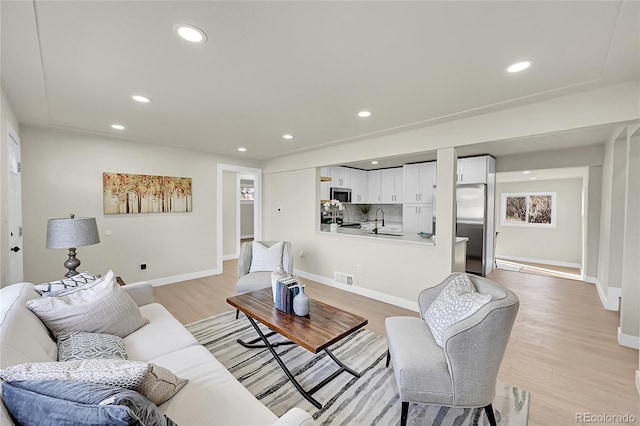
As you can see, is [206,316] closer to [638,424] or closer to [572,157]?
[638,424]

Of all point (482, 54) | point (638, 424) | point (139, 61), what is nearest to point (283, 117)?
point (139, 61)

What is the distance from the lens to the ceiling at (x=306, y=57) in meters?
1.36

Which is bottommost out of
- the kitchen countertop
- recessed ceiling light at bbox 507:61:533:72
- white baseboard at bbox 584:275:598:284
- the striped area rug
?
the striped area rug

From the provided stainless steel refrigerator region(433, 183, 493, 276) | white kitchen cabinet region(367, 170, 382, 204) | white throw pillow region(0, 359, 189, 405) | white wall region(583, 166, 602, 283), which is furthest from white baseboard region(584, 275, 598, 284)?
white throw pillow region(0, 359, 189, 405)

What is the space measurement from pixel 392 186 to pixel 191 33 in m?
5.41

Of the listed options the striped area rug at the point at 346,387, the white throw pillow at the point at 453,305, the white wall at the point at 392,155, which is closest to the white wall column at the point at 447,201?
the white wall at the point at 392,155

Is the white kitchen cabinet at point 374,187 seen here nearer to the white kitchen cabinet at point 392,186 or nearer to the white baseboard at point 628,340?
the white kitchen cabinet at point 392,186

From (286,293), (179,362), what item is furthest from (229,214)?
(179,362)

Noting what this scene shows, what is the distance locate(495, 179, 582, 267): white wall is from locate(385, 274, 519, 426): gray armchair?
21.4 ft

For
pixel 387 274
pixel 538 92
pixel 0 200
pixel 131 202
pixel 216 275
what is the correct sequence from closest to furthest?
pixel 0 200 < pixel 538 92 < pixel 387 274 < pixel 131 202 < pixel 216 275

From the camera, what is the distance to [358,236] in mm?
4176

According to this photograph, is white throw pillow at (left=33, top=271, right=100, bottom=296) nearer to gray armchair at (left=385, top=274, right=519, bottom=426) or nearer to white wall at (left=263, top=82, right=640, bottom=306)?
gray armchair at (left=385, top=274, right=519, bottom=426)

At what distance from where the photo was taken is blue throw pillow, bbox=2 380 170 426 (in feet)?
2.38

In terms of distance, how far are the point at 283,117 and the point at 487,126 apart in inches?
85.3
